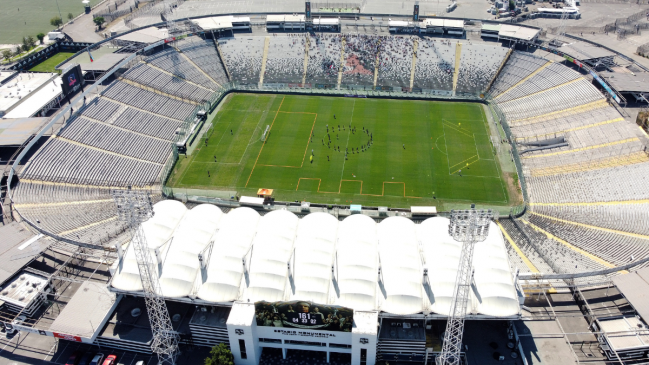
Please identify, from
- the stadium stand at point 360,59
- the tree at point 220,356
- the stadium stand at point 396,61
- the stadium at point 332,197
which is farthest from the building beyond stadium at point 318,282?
the stadium stand at point 360,59

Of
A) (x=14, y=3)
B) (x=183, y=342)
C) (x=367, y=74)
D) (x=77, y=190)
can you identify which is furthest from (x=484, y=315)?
(x=14, y=3)

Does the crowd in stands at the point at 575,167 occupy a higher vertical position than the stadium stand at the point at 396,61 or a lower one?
lower

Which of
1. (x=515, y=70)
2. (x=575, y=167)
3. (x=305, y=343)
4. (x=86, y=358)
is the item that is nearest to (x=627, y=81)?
(x=515, y=70)

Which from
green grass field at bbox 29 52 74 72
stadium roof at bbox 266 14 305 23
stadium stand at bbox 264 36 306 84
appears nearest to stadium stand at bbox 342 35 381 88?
stadium stand at bbox 264 36 306 84

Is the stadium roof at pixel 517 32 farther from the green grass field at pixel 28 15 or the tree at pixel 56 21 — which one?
the green grass field at pixel 28 15

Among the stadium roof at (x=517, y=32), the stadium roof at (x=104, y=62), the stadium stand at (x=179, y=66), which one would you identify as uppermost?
the stadium roof at (x=517, y=32)

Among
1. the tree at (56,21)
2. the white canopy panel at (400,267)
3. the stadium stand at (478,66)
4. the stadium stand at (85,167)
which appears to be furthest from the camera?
the tree at (56,21)

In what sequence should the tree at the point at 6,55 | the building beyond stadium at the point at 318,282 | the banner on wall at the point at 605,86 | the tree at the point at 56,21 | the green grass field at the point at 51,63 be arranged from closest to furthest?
the building beyond stadium at the point at 318,282 < the banner on wall at the point at 605,86 < the green grass field at the point at 51,63 < the tree at the point at 6,55 < the tree at the point at 56,21

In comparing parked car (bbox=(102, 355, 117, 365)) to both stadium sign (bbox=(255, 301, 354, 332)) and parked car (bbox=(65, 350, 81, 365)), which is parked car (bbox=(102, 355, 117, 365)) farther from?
stadium sign (bbox=(255, 301, 354, 332))
